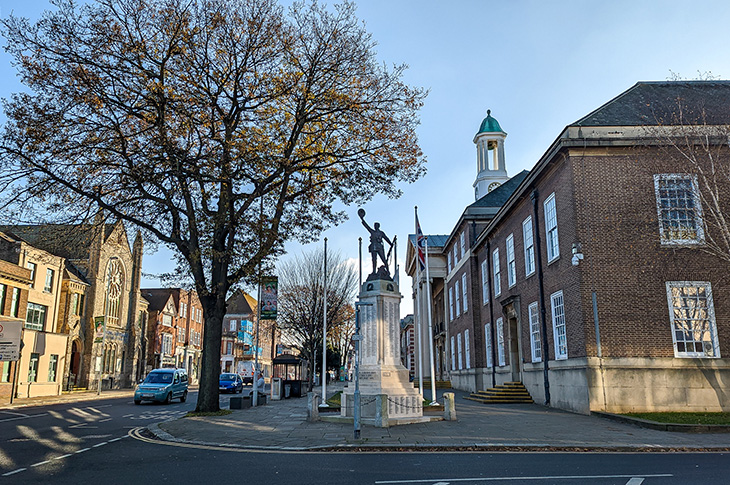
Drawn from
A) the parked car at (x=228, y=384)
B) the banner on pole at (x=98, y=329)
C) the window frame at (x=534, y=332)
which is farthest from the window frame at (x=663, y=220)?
the banner on pole at (x=98, y=329)

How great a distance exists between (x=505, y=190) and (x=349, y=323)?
24.9 metres

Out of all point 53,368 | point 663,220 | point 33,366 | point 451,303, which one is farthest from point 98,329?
point 663,220

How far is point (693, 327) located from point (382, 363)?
1059 cm

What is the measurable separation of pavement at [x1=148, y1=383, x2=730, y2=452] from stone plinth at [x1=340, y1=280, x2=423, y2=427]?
0.68 metres

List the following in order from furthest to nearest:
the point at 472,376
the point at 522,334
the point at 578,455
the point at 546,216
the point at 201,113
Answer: the point at 472,376
the point at 522,334
the point at 546,216
the point at 201,113
the point at 578,455

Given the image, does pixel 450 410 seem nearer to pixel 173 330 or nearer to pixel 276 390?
pixel 276 390

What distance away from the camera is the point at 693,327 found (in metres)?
18.0

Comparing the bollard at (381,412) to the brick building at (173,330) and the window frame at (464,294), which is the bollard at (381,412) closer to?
the window frame at (464,294)

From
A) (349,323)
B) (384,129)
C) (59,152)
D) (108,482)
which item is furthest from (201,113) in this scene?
(349,323)

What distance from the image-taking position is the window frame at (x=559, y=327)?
20266 mm

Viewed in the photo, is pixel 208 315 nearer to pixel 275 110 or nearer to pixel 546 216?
pixel 275 110

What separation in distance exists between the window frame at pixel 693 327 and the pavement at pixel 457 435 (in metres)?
4.01

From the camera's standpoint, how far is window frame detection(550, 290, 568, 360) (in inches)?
798

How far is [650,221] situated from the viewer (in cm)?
1856
